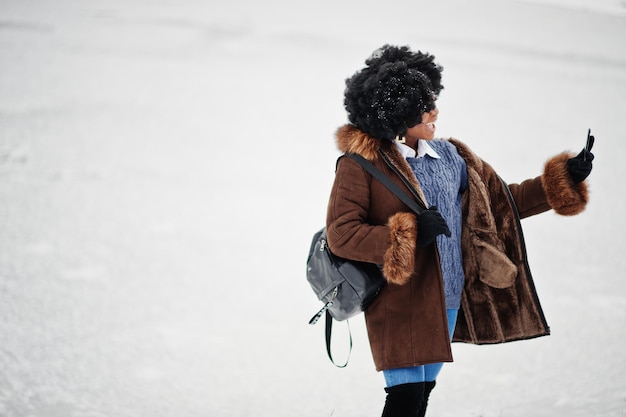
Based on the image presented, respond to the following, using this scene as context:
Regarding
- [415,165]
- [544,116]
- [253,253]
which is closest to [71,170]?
[253,253]

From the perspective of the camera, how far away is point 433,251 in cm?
185

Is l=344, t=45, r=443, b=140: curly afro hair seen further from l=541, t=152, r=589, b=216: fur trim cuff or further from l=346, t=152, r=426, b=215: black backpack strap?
l=541, t=152, r=589, b=216: fur trim cuff

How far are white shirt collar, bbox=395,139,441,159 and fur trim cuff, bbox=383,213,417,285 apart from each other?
261 mm

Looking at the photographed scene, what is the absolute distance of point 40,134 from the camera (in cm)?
553

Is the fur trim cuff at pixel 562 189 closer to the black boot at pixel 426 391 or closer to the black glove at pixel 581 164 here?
the black glove at pixel 581 164

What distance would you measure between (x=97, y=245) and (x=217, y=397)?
1.75m

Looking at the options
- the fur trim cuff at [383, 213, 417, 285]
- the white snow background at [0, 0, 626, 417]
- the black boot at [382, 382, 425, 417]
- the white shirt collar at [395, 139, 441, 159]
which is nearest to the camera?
the fur trim cuff at [383, 213, 417, 285]

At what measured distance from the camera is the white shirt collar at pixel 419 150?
6.28 ft

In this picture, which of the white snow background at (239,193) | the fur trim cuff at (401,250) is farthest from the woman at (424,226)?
the white snow background at (239,193)

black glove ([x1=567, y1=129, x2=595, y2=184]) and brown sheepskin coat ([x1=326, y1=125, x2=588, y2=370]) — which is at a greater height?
black glove ([x1=567, y1=129, x2=595, y2=184])

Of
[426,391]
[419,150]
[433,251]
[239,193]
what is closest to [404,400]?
[426,391]

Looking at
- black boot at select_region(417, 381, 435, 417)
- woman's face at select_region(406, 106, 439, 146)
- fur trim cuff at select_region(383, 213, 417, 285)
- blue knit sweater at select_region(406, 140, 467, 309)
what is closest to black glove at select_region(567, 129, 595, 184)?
blue knit sweater at select_region(406, 140, 467, 309)

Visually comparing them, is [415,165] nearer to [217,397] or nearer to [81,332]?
[217,397]

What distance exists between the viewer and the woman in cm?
177
